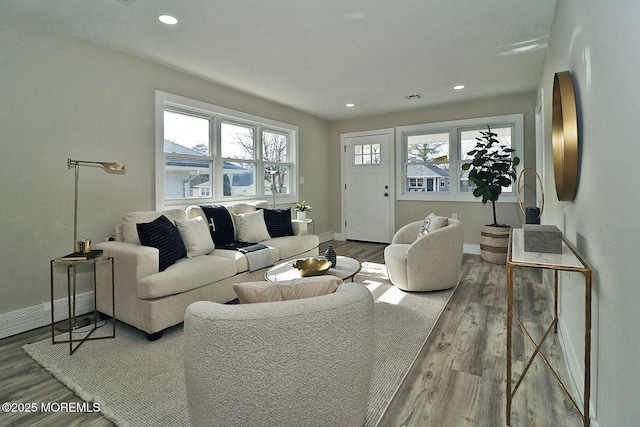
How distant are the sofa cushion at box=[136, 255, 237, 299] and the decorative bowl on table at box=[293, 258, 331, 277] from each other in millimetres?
671

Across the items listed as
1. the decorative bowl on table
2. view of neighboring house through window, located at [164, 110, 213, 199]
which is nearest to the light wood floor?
the decorative bowl on table

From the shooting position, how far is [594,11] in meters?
1.45

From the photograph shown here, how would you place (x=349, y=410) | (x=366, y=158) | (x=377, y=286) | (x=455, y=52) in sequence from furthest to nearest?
(x=366, y=158) → (x=377, y=286) → (x=455, y=52) → (x=349, y=410)

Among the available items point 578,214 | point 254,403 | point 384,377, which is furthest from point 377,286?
point 254,403

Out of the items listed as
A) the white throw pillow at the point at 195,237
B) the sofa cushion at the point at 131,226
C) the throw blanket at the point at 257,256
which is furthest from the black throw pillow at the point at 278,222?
the sofa cushion at the point at 131,226

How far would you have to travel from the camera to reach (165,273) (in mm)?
2533

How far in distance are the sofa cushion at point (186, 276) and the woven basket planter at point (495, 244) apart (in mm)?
3584

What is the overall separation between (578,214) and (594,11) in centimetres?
101

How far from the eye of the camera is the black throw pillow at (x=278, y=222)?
4.18 m

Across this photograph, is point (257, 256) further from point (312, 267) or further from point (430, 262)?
point (430, 262)

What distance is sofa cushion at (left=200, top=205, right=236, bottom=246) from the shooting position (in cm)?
362

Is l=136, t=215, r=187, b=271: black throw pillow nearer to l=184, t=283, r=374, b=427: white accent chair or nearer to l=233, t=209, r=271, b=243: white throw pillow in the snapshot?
l=233, t=209, r=271, b=243: white throw pillow

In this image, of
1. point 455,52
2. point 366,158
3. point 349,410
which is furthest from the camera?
point 366,158

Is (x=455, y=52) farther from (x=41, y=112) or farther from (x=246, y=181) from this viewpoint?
(x=41, y=112)
